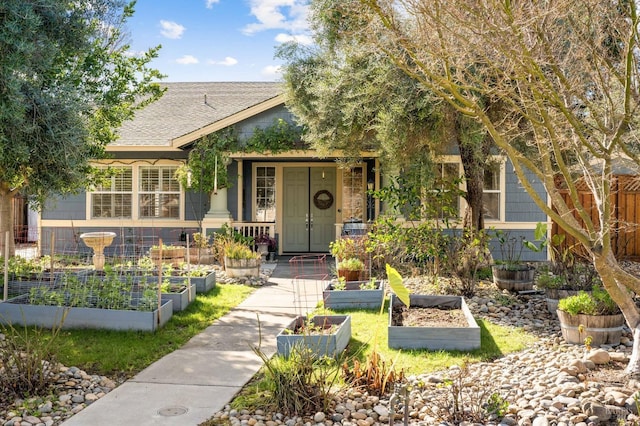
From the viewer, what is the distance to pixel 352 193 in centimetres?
1466

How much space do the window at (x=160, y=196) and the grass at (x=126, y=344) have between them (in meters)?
7.12

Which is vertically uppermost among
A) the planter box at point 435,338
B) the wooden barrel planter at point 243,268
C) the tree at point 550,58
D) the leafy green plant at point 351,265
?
the tree at point 550,58

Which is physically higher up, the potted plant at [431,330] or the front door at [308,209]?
the front door at [308,209]

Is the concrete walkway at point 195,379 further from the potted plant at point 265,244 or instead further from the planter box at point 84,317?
the potted plant at point 265,244

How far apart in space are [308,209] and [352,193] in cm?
122

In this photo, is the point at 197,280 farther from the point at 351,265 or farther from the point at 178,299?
the point at 351,265

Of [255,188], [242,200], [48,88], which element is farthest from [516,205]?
[48,88]

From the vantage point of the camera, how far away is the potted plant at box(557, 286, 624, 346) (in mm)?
5910

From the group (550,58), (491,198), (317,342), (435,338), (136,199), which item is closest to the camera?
(550,58)

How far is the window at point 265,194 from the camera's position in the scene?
1483 cm

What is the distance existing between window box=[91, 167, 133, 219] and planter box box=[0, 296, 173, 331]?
7.98m

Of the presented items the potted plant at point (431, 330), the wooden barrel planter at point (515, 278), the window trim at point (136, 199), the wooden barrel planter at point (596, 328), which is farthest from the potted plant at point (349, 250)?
the window trim at point (136, 199)

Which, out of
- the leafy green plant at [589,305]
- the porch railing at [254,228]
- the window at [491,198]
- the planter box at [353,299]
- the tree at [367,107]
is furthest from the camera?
the window at [491,198]

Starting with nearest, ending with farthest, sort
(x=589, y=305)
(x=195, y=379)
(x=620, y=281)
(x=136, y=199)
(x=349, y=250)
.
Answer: (x=620, y=281) → (x=195, y=379) → (x=589, y=305) → (x=349, y=250) → (x=136, y=199)
